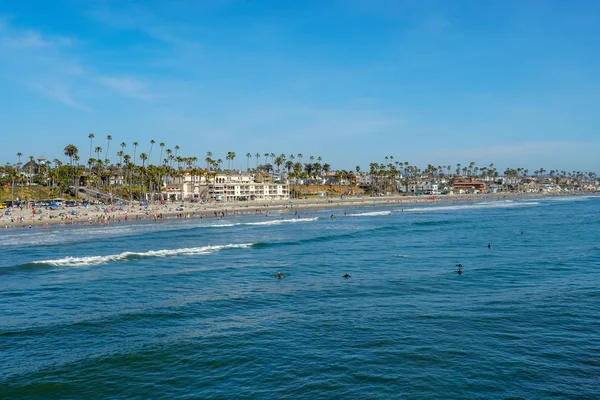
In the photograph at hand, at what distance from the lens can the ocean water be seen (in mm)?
16234

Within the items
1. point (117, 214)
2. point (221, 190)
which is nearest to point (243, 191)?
point (221, 190)

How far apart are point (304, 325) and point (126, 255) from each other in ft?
91.5

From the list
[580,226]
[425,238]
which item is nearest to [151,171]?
[425,238]

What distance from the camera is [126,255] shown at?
44688 millimetres

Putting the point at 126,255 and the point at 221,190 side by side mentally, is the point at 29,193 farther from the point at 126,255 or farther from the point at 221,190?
the point at 126,255

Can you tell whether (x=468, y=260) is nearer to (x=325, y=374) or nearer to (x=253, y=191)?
(x=325, y=374)

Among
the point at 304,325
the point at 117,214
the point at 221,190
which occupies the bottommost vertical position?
the point at 304,325

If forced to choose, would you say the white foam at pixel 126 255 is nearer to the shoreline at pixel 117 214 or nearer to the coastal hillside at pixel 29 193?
the shoreline at pixel 117 214

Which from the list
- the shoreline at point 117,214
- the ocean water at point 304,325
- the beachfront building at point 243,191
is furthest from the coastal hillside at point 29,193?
the ocean water at point 304,325

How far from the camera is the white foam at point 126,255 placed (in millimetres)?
40906

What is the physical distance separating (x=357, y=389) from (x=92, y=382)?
362 inches

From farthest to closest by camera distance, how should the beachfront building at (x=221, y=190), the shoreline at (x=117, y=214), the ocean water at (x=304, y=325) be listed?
the beachfront building at (x=221, y=190) → the shoreline at (x=117, y=214) → the ocean water at (x=304, y=325)

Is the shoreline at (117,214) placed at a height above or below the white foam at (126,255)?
above

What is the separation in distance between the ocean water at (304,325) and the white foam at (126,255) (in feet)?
1.15
